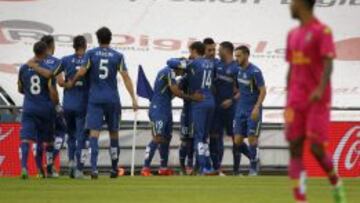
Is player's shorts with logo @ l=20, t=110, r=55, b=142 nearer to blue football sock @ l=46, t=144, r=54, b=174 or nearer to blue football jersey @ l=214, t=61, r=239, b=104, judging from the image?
blue football sock @ l=46, t=144, r=54, b=174

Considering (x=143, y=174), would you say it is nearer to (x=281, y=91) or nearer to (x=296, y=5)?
(x=281, y=91)

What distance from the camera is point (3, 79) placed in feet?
87.5

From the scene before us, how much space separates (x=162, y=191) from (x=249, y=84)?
6.75 metres

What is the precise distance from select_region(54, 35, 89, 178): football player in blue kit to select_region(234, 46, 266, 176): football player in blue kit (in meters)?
3.43

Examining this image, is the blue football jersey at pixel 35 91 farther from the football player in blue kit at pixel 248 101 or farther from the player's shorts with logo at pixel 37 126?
the football player in blue kit at pixel 248 101

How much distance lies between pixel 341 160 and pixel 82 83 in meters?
7.25

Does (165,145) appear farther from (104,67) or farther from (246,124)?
(104,67)

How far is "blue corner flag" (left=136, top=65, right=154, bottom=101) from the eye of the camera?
24.7 meters

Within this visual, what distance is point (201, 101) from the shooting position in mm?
22781

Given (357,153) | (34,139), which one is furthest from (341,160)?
(34,139)

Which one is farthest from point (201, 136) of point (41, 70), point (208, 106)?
point (41, 70)

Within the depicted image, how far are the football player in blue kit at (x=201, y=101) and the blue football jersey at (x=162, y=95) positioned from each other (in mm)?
485

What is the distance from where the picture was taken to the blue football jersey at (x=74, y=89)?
66.4ft

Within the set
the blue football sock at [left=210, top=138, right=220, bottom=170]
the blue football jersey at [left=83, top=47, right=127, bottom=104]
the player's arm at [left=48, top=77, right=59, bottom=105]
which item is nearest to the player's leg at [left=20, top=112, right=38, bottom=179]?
the player's arm at [left=48, top=77, right=59, bottom=105]
